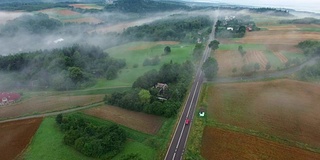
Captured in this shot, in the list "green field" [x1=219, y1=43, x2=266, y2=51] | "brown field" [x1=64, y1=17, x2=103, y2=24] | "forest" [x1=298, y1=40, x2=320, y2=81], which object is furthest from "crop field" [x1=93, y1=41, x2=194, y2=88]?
"brown field" [x1=64, y1=17, x2=103, y2=24]

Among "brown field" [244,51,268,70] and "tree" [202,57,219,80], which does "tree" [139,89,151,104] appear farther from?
"brown field" [244,51,268,70]

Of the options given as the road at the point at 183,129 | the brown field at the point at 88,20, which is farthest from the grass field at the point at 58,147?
the brown field at the point at 88,20

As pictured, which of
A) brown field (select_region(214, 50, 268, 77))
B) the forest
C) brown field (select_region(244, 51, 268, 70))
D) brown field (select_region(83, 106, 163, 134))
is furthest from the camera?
brown field (select_region(244, 51, 268, 70))

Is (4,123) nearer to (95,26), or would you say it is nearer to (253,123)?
(253,123)

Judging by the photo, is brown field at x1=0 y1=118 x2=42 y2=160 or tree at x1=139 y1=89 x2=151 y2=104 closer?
brown field at x1=0 y1=118 x2=42 y2=160

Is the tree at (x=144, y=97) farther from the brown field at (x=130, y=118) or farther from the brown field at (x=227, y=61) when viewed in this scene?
the brown field at (x=227, y=61)

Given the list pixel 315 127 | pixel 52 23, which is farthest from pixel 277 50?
pixel 52 23

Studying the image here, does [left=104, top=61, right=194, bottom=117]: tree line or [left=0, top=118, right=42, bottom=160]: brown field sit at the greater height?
[left=104, top=61, right=194, bottom=117]: tree line
